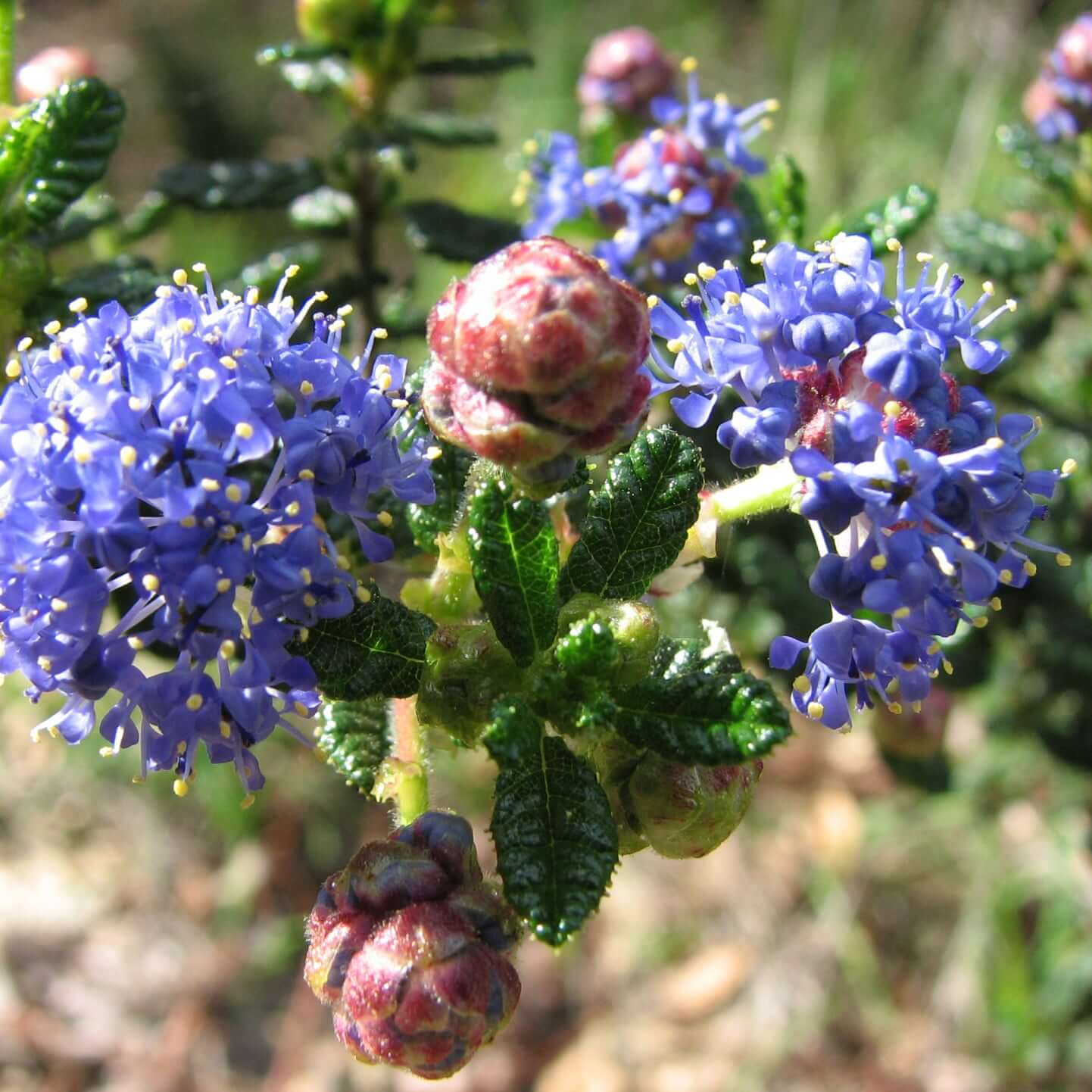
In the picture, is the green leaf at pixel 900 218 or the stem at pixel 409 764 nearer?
the stem at pixel 409 764

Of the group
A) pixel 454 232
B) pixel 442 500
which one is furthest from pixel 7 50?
pixel 442 500

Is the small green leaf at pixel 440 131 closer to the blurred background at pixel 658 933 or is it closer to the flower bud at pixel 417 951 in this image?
the blurred background at pixel 658 933

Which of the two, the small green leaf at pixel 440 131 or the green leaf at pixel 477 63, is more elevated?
the green leaf at pixel 477 63

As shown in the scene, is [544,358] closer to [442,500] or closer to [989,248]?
[442,500]

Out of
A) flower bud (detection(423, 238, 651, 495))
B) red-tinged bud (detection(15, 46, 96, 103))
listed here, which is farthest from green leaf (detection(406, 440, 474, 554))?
red-tinged bud (detection(15, 46, 96, 103))

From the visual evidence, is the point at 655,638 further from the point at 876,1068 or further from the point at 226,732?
the point at 876,1068

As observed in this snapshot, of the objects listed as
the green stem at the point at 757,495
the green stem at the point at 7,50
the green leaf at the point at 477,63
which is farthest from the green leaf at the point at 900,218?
the green stem at the point at 7,50
